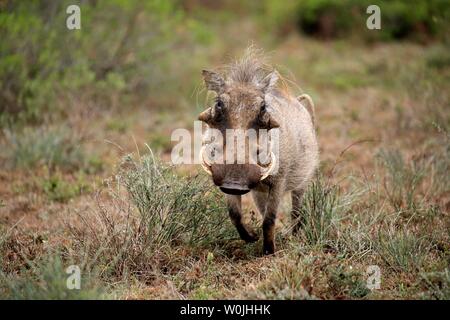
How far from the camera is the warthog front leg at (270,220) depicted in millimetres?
4035

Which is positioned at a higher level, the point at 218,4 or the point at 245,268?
the point at 218,4

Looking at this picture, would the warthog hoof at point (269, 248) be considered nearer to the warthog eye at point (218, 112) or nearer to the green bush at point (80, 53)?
the warthog eye at point (218, 112)

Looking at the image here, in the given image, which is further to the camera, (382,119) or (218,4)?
(218,4)

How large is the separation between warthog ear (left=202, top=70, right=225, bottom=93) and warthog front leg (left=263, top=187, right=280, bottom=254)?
2.60 feet

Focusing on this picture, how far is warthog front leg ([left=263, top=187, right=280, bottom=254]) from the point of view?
13.2 ft

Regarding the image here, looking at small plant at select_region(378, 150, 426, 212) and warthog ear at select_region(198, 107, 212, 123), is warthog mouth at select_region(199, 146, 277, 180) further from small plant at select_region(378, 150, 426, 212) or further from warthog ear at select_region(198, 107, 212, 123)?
small plant at select_region(378, 150, 426, 212)

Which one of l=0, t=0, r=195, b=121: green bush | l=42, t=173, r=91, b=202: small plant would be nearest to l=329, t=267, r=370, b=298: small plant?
l=42, t=173, r=91, b=202: small plant

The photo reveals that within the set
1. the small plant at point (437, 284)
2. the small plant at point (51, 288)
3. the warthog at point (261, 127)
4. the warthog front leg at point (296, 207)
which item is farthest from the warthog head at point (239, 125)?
the small plant at point (437, 284)

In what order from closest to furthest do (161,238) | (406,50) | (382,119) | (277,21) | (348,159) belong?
1. (161,238)
2. (348,159)
3. (382,119)
4. (406,50)
5. (277,21)

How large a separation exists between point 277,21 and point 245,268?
1068 cm
